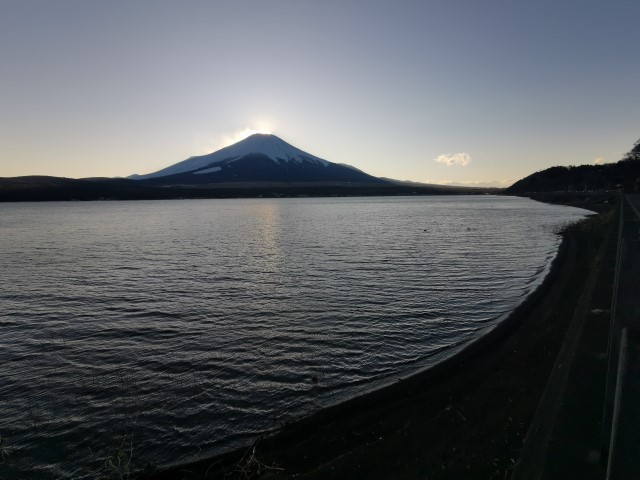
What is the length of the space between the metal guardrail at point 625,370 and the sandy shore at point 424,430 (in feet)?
14.5

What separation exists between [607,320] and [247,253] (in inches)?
1575

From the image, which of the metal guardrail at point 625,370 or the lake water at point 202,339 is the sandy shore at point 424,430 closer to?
the lake water at point 202,339

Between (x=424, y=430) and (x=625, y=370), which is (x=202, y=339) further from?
(x=625, y=370)

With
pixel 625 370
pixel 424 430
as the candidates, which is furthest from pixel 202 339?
pixel 625 370

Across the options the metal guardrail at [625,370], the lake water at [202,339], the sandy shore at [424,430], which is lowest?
the lake water at [202,339]

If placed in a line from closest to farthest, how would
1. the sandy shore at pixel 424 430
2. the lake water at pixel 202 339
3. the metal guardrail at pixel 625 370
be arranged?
the metal guardrail at pixel 625 370 → the sandy shore at pixel 424 430 → the lake water at pixel 202 339

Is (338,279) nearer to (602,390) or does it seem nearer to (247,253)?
(247,253)

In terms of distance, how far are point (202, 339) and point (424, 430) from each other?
12.3 meters

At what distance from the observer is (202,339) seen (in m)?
19.1

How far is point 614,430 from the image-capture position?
14.4ft

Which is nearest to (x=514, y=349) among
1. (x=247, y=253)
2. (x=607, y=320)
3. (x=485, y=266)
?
(x=607, y=320)

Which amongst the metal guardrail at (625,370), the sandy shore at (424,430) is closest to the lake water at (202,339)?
the sandy shore at (424,430)

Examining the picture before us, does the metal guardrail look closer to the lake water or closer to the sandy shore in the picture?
the sandy shore

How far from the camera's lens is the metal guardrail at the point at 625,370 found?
4.01 metres
